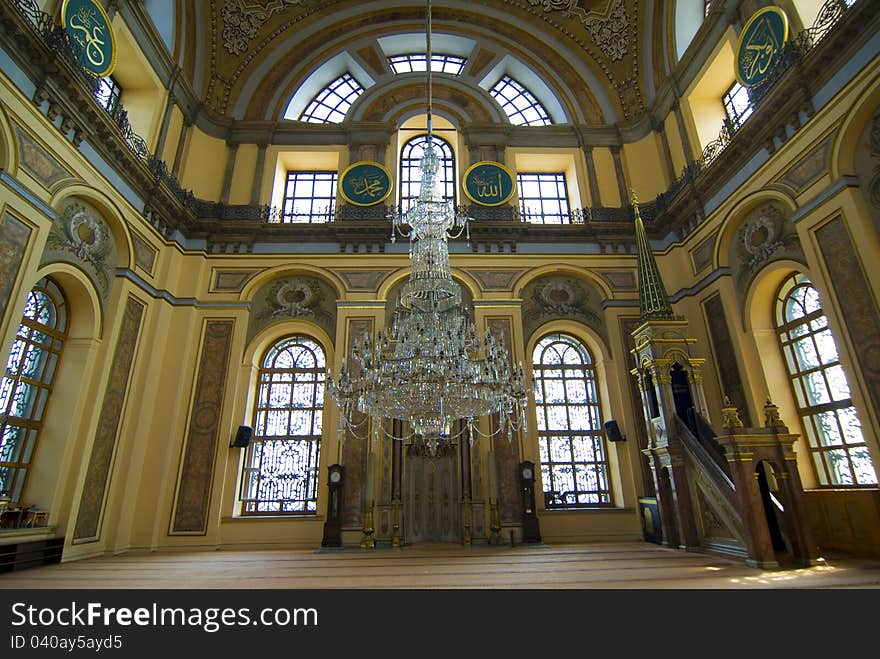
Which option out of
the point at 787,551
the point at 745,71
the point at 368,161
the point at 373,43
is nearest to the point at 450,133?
the point at 368,161

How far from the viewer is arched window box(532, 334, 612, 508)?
23.7ft

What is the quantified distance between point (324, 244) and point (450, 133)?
12.1 feet

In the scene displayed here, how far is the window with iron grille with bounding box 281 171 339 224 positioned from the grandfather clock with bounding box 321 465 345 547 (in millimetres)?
4667

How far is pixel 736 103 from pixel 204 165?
31.1 ft

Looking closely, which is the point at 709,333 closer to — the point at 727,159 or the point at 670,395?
the point at 670,395

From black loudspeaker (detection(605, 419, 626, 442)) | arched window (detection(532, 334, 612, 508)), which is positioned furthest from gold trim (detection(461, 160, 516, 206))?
black loudspeaker (detection(605, 419, 626, 442))

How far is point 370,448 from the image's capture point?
22.8 feet

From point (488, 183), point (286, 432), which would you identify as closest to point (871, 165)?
point (488, 183)

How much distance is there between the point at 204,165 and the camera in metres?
8.57

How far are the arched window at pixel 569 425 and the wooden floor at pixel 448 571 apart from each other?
131 centimetres

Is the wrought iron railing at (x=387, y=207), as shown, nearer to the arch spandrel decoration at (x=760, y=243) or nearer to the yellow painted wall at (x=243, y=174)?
the yellow painted wall at (x=243, y=174)

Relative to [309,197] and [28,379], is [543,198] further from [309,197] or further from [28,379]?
[28,379]

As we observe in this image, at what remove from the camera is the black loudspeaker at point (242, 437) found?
6.93m

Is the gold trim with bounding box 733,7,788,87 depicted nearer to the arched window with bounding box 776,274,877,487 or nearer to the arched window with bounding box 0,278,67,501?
the arched window with bounding box 776,274,877,487
